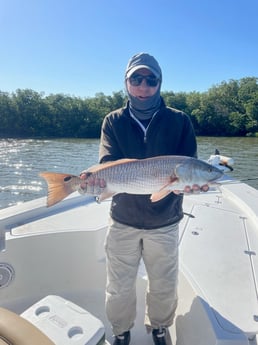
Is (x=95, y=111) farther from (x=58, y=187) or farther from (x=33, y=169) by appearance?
(x=58, y=187)

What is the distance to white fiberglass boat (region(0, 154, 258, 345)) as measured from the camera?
172cm

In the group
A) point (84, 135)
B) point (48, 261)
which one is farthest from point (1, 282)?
point (84, 135)

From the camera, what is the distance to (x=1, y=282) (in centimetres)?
269

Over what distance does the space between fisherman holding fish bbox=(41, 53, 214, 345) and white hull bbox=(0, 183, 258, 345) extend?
0.28 meters

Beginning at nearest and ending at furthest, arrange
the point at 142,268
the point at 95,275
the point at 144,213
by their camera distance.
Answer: the point at 144,213 < the point at 142,268 < the point at 95,275

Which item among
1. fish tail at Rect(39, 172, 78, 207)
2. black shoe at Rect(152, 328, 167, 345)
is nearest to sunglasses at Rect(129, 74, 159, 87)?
fish tail at Rect(39, 172, 78, 207)

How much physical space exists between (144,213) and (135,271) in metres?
0.47

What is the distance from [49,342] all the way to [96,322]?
0.57 m

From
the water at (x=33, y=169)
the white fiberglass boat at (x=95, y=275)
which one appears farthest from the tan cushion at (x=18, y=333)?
the water at (x=33, y=169)

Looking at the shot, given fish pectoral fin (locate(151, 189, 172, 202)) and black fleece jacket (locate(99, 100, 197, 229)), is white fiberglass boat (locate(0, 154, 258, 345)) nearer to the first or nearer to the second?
black fleece jacket (locate(99, 100, 197, 229))

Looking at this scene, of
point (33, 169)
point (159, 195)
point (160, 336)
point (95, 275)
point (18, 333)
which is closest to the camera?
point (18, 333)

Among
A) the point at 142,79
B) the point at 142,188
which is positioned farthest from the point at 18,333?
the point at 142,79

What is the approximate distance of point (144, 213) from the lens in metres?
2.05

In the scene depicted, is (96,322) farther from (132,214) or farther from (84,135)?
(84,135)
